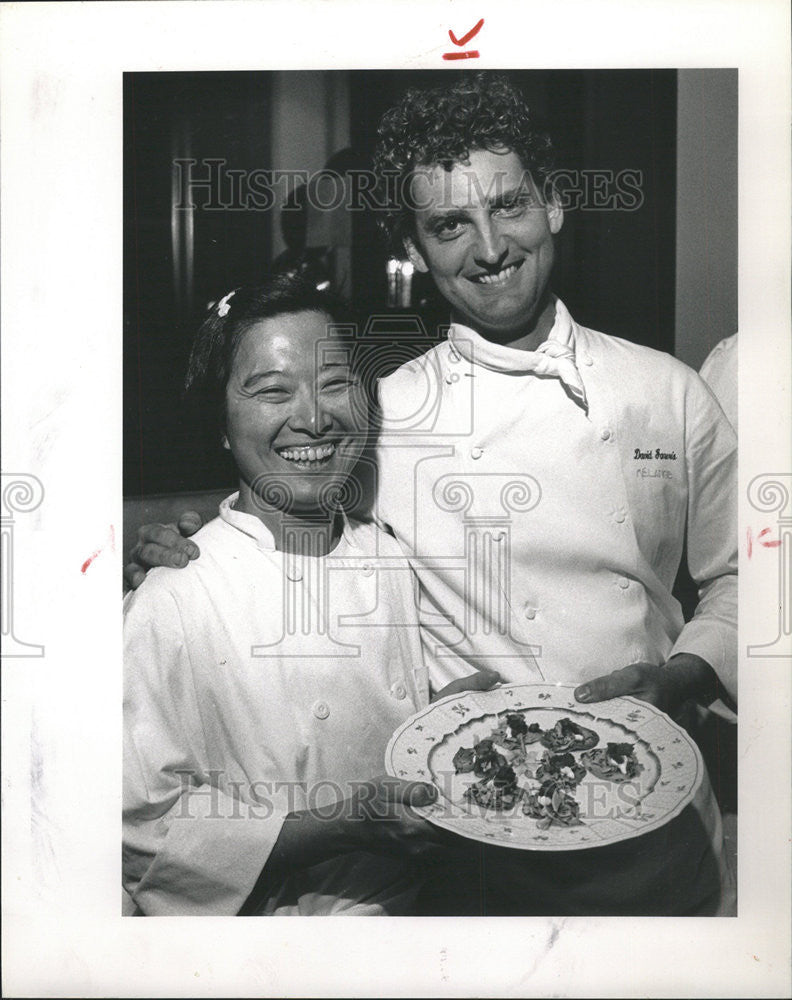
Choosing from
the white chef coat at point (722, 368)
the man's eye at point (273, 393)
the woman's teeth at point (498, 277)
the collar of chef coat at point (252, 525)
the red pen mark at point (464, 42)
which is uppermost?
the red pen mark at point (464, 42)

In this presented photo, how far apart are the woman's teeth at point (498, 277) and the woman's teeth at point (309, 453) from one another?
38cm

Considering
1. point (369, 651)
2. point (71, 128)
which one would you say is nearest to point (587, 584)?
point (369, 651)

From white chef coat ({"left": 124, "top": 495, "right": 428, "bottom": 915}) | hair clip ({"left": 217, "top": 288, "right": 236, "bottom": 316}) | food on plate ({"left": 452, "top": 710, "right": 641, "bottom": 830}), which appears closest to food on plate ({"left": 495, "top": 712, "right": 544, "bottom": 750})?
food on plate ({"left": 452, "top": 710, "right": 641, "bottom": 830})

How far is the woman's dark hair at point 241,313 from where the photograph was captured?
6.26ft

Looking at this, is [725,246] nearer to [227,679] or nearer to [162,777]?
[227,679]

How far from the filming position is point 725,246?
1942mm

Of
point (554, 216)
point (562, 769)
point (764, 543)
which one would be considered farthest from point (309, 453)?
point (764, 543)

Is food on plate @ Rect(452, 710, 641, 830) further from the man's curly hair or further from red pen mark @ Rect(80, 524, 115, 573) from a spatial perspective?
the man's curly hair

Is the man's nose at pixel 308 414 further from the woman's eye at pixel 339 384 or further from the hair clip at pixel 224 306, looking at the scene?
the hair clip at pixel 224 306

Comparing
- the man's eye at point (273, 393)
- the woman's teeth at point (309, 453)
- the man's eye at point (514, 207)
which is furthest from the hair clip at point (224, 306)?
the man's eye at point (514, 207)

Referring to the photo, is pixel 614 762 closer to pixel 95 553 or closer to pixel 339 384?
pixel 339 384

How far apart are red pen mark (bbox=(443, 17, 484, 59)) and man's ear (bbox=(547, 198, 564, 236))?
29cm

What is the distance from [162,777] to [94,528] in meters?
0.45

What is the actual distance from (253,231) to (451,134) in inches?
15.1
